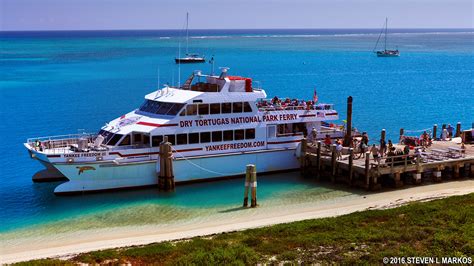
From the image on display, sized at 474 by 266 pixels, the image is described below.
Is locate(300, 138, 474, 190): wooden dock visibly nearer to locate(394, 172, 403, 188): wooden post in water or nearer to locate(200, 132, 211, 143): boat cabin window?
locate(394, 172, 403, 188): wooden post in water

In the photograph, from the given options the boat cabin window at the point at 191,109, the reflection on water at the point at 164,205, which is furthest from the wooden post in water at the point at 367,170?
the boat cabin window at the point at 191,109

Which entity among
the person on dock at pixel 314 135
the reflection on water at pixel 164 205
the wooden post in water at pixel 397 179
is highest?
the person on dock at pixel 314 135

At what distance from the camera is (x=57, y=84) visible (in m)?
86.6

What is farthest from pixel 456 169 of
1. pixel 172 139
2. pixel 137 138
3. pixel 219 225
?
pixel 137 138

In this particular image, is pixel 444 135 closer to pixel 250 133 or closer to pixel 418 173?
Result: pixel 418 173

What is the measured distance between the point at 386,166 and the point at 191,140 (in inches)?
414

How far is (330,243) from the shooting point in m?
21.3

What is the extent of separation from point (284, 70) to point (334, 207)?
84.5 metres

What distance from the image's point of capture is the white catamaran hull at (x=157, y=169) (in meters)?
30.5

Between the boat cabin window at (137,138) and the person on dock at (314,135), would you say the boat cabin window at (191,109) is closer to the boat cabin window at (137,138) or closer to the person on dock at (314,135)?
the boat cabin window at (137,138)

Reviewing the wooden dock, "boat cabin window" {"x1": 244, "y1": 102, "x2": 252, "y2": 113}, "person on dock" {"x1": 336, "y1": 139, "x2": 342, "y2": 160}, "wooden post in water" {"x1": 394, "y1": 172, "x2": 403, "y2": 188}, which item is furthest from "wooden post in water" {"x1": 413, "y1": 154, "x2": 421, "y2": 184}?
"boat cabin window" {"x1": 244, "y1": 102, "x2": 252, "y2": 113}

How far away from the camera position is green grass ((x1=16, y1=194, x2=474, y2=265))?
1986 centimetres

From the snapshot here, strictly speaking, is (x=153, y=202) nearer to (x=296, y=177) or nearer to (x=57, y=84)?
(x=296, y=177)

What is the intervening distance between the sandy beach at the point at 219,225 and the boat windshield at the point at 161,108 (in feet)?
22.6
